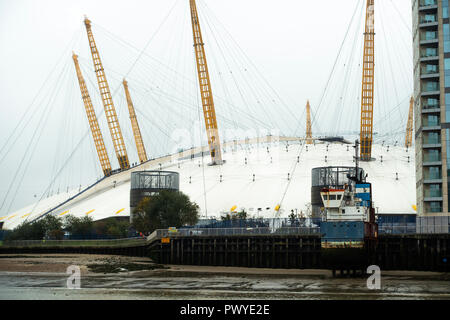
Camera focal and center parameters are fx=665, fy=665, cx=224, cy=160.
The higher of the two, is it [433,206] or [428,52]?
[428,52]

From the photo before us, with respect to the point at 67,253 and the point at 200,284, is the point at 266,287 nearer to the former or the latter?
the point at 200,284

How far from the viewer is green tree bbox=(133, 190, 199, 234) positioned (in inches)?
4053

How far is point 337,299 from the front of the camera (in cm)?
4694

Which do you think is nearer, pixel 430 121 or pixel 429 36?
pixel 430 121

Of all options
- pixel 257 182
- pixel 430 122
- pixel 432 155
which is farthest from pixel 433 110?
pixel 257 182

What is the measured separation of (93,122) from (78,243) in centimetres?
6737

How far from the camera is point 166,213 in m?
103

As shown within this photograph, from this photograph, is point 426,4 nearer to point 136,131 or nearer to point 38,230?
point 38,230

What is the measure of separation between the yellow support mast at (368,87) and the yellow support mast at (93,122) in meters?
62.7

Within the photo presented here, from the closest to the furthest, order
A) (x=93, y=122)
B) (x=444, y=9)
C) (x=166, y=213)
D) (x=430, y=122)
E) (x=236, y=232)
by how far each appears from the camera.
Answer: (x=236, y=232) → (x=430, y=122) → (x=444, y=9) → (x=166, y=213) → (x=93, y=122)

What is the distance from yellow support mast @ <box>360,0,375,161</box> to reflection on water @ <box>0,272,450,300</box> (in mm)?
74363

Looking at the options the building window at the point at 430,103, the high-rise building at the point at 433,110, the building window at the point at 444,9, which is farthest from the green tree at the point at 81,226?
the building window at the point at 444,9

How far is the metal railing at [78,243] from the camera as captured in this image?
91.8 metres

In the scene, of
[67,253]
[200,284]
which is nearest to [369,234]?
[200,284]
